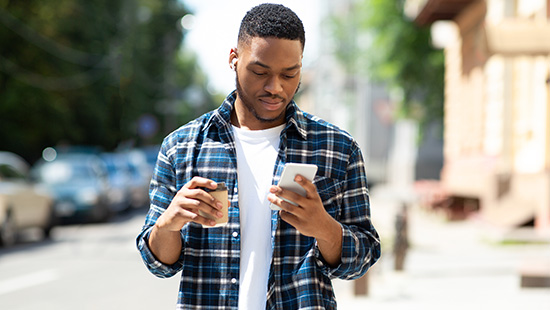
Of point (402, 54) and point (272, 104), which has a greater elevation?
point (402, 54)

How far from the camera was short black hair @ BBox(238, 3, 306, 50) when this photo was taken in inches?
100.0

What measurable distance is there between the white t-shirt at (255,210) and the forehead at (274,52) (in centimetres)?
27

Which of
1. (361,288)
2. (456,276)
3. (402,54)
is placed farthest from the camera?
(402,54)

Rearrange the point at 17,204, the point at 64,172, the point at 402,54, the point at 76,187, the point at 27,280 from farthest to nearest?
the point at 402,54, the point at 64,172, the point at 76,187, the point at 17,204, the point at 27,280

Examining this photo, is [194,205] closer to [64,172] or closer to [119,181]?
[64,172]

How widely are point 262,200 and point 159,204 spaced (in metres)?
0.36

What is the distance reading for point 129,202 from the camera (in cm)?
2567

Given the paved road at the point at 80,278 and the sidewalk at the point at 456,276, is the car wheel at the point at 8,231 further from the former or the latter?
the sidewalk at the point at 456,276


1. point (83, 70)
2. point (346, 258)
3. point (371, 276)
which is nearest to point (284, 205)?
point (346, 258)

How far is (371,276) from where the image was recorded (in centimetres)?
1124

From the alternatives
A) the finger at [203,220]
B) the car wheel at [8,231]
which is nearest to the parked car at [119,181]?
the car wheel at [8,231]

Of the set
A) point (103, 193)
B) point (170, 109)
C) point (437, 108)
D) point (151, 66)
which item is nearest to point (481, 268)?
point (103, 193)

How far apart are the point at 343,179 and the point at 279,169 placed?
0.23m

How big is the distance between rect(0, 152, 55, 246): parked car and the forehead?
12769 mm
